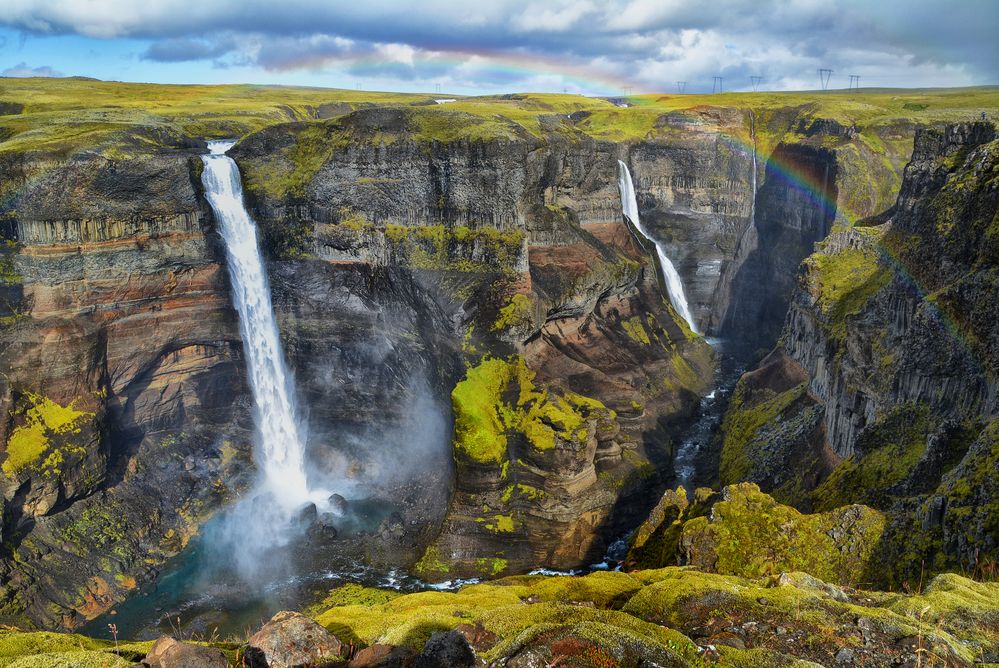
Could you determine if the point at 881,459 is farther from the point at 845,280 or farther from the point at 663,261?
the point at 663,261

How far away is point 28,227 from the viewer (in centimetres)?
4078

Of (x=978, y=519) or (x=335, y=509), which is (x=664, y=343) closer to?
(x=335, y=509)

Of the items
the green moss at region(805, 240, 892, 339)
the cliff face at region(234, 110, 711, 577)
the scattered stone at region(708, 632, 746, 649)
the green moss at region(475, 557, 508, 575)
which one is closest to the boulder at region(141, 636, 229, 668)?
the scattered stone at region(708, 632, 746, 649)

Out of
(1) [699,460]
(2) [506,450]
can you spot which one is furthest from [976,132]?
(2) [506,450]

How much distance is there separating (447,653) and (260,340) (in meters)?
42.0

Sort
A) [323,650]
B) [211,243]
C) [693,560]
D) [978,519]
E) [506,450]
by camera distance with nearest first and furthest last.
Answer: [323,650] < [978,519] < [693,560] < [506,450] < [211,243]

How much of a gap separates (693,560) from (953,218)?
19883 millimetres

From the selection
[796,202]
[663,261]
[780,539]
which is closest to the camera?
[780,539]

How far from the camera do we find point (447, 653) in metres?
12.8

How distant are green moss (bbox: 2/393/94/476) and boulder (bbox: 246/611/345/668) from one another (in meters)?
31.9

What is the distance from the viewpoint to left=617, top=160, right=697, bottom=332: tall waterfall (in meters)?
77.8

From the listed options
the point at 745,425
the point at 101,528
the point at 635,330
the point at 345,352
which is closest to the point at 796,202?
the point at 635,330

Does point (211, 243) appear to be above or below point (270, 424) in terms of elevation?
above

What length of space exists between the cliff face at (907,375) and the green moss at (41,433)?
40208 millimetres
